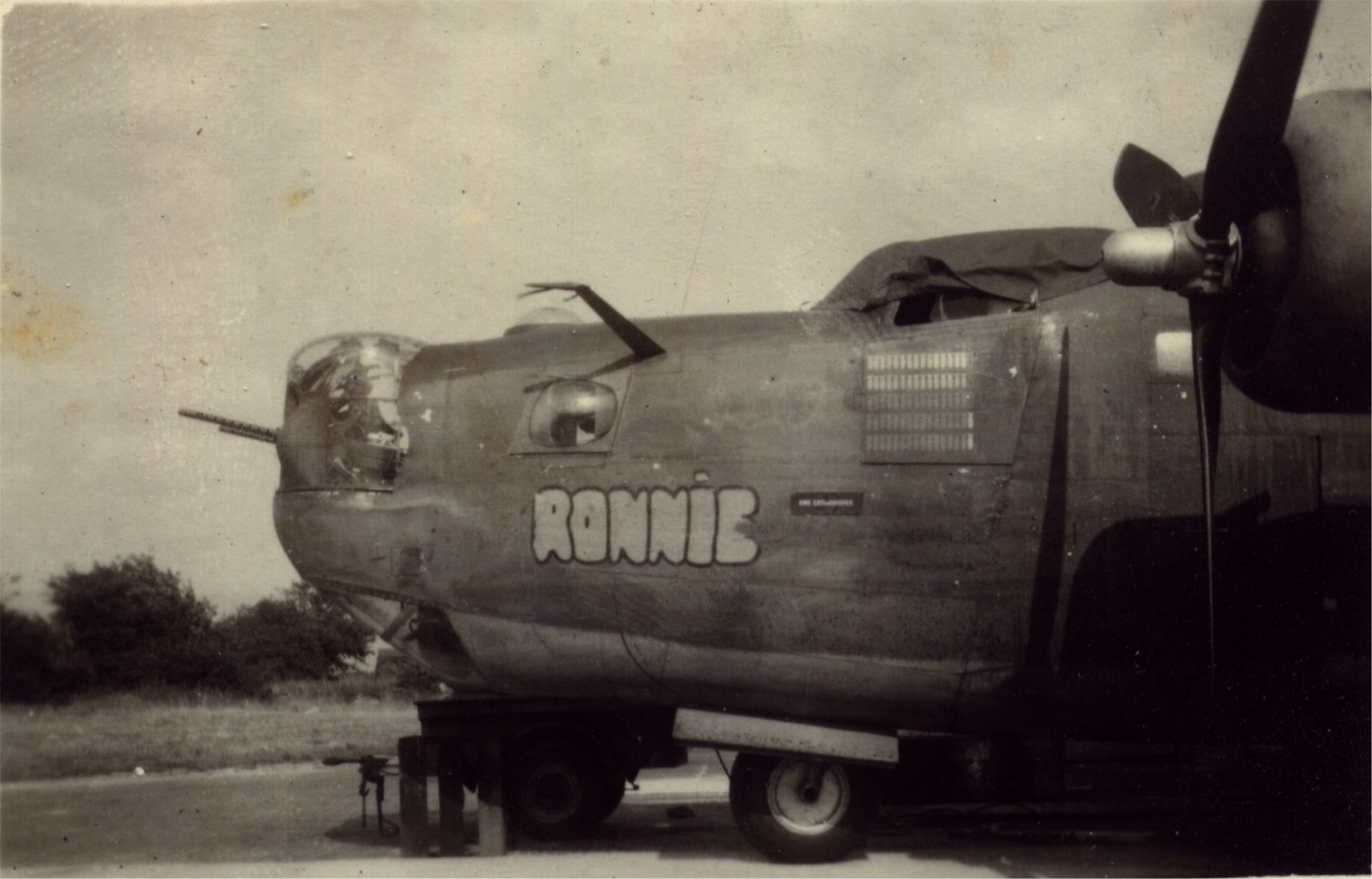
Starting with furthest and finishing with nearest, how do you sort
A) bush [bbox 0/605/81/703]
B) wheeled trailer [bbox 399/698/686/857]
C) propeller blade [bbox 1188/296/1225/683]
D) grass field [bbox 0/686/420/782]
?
grass field [bbox 0/686/420/782] < bush [bbox 0/605/81/703] < wheeled trailer [bbox 399/698/686/857] < propeller blade [bbox 1188/296/1225/683]

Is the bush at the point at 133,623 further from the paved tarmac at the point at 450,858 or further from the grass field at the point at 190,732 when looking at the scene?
the paved tarmac at the point at 450,858

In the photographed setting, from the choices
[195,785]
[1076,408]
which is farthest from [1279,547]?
[195,785]

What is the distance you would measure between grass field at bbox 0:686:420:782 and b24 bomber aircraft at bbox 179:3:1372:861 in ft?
12.5

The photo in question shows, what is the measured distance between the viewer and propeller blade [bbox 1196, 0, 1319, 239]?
5.73 metres

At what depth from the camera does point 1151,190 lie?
7.80 meters

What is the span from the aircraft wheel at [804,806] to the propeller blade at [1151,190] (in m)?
4.51

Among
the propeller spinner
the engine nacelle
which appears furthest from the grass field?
the engine nacelle

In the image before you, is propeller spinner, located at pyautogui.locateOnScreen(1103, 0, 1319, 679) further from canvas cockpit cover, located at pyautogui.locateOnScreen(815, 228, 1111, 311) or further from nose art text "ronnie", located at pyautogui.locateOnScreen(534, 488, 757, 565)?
nose art text "ronnie", located at pyautogui.locateOnScreen(534, 488, 757, 565)

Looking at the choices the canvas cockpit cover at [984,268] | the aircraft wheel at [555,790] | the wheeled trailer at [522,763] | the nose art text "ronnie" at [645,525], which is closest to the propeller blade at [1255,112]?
the canvas cockpit cover at [984,268]

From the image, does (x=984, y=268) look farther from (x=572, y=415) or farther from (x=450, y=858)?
(x=450, y=858)

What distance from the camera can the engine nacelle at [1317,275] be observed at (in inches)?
226

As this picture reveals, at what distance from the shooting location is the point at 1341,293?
5.75 m

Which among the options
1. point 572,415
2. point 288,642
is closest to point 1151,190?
point 572,415

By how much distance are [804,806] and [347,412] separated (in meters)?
4.81
